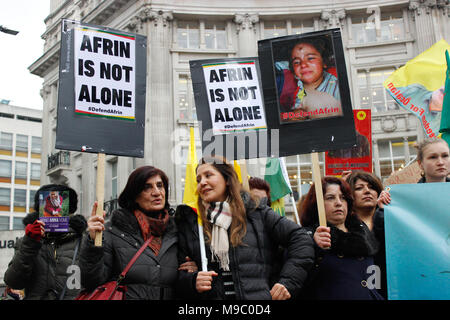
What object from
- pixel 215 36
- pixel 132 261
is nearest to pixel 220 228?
pixel 132 261

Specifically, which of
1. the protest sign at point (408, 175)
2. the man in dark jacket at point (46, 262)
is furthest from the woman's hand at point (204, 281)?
the protest sign at point (408, 175)

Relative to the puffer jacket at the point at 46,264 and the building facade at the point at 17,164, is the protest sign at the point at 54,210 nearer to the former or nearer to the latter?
the puffer jacket at the point at 46,264

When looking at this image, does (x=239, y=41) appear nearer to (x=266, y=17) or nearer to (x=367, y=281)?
(x=266, y=17)

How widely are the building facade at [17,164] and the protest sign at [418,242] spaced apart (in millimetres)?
64137

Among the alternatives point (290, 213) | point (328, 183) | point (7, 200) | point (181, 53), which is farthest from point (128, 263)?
point (7, 200)

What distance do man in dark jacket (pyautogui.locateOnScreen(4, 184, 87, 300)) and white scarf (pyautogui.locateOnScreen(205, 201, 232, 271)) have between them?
4.75 ft

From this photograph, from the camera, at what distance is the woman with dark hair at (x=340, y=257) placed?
13.1 feet

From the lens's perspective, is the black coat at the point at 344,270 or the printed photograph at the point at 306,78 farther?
the printed photograph at the point at 306,78

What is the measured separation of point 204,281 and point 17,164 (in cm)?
6722

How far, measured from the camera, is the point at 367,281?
405 cm

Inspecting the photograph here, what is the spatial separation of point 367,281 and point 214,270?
3.98 feet

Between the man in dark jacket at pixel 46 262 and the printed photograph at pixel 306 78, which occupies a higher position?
the printed photograph at pixel 306 78

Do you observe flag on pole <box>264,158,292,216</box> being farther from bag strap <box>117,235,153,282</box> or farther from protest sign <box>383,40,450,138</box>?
bag strap <box>117,235,153,282</box>

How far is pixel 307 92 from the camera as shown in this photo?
14.9ft
